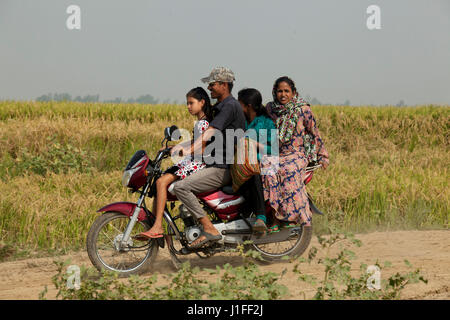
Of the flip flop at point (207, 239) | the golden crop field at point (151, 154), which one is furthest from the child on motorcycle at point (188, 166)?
the golden crop field at point (151, 154)

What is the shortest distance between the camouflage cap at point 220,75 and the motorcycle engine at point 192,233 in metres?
1.52

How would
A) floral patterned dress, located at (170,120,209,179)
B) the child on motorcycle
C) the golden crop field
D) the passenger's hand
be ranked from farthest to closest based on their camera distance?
the golden crop field
floral patterned dress, located at (170,120,209,179)
the child on motorcycle
the passenger's hand

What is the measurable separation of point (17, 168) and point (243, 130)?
683 cm

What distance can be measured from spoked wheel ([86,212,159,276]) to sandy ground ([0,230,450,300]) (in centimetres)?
29

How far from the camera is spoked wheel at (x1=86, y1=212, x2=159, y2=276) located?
5164 millimetres

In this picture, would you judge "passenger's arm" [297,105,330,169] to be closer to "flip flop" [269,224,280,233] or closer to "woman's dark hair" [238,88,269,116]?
"woman's dark hair" [238,88,269,116]

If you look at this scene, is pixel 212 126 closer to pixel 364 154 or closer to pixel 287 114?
pixel 287 114

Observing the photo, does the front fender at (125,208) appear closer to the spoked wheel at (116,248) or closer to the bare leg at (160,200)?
the spoked wheel at (116,248)

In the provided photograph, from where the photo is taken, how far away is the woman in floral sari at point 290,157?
5.58m

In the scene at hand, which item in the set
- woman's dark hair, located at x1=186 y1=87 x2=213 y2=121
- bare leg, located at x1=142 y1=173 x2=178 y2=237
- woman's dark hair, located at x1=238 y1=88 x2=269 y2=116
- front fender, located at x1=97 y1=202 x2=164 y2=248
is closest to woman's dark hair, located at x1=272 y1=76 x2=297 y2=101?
woman's dark hair, located at x1=238 y1=88 x2=269 y2=116

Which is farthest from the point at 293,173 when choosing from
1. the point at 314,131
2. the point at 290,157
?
the point at 314,131

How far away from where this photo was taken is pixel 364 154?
15.0 meters

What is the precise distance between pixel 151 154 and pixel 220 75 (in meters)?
7.55
